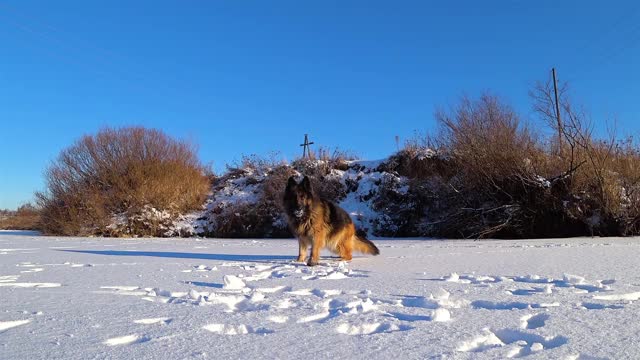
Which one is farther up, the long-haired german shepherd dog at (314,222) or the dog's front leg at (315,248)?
the long-haired german shepherd dog at (314,222)

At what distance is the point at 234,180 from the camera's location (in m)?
19.2

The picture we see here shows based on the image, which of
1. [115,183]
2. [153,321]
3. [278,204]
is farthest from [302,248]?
[115,183]

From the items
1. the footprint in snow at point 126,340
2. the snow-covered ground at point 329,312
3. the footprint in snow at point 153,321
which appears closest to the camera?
the snow-covered ground at point 329,312

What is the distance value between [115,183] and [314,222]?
41.9 feet

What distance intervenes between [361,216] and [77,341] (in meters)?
13.3

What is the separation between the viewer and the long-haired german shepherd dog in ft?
22.4

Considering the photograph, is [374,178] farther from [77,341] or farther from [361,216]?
[77,341]

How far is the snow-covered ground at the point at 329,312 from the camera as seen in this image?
2.48m

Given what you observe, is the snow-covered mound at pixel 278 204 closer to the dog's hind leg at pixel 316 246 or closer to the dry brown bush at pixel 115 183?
the dry brown bush at pixel 115 183

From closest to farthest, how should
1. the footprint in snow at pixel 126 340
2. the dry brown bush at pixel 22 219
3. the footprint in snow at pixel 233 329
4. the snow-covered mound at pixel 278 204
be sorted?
the footprint in snow at pixel 126 340 → the footprint in snow at pixel 233 329 → the snow-covered mound at pixel 278 204 → the dry brown bush at pixel 22 219

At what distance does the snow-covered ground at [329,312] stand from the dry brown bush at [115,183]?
1136cm

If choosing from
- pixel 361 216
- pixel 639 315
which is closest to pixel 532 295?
pixel 639 315

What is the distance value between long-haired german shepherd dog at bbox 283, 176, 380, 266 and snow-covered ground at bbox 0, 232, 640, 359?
0.94m

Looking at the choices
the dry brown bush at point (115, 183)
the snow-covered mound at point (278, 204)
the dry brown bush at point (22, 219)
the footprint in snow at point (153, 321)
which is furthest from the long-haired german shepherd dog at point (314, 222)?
the dry brown bush at point (22, 219)
